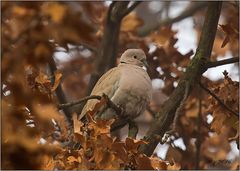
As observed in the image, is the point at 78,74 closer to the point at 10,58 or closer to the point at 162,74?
the point at 162,74

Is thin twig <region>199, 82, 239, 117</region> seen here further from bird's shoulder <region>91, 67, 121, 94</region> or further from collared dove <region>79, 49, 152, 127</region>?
bird's shoulder <region>91, 67, 121, 94</region>

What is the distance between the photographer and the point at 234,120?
12.9 ft

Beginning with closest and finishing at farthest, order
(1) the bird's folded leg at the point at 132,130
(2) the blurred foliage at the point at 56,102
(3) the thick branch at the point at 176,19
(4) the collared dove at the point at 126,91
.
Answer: (2) the blurred foliage at the point at 56,102 → (1) the bird's folded leg at the point at 132,130 → (4) the collared dove at the point at 126,91 → (3) the thick branch at the point at 176,19

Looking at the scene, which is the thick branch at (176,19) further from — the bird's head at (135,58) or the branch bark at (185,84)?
the branch bark at (185,84)

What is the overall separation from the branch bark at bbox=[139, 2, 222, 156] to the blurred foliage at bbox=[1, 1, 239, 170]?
0.15 meters

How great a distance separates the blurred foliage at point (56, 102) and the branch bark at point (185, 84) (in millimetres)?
154

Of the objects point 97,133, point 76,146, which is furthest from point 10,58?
point 76,146

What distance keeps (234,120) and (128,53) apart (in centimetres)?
128

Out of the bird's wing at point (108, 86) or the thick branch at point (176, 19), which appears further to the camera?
the thick branch at point (176, 19)

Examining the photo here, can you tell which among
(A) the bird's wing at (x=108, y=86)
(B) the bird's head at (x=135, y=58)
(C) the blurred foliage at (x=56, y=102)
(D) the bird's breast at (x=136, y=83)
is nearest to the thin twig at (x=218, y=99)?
(C) the blurred foliage at (x=56, y=102)

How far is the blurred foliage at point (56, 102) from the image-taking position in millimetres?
1596

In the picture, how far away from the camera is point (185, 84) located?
3.84 meters

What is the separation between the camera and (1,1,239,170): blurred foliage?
1596 mm

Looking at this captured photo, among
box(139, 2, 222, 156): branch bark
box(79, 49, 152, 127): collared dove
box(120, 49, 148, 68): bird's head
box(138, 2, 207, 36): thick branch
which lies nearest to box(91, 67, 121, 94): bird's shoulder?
box(79, 49, 152, 127): collared dove
